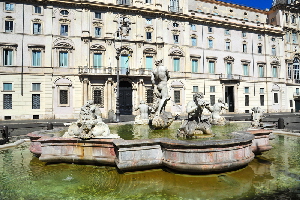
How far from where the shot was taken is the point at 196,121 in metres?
5.57

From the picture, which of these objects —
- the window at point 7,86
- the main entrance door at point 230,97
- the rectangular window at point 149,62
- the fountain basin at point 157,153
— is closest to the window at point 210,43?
the main entrance door at point 230,97

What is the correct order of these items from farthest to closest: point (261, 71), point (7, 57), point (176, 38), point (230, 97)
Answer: point (261, 71) → point (230, 97) → point (176, 38) → point (7, 57)

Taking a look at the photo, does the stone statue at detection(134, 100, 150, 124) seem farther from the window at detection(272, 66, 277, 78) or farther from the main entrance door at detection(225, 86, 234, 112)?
the window at detection(272, 66, 277, 78)

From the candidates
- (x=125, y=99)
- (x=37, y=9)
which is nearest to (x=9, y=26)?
(x=37, y=9)

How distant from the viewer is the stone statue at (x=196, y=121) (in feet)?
17.7

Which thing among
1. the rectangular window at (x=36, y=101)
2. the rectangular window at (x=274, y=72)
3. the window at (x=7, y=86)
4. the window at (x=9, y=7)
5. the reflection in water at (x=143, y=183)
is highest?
the window at (x=9, y=7)

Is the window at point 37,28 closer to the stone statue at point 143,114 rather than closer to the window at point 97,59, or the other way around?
the window at point 97,59

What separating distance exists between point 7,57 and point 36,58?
2.80 metres

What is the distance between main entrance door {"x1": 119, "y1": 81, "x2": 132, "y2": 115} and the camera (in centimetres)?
2727

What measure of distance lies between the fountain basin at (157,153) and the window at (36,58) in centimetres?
2165

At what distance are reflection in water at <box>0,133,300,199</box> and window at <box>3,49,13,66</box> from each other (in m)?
21.8

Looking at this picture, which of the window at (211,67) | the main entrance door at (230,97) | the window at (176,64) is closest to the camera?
the window at (176,64)

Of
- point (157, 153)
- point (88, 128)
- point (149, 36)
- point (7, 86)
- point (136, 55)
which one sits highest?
point (149, 36)

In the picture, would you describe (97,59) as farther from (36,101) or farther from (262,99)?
(262,99)
